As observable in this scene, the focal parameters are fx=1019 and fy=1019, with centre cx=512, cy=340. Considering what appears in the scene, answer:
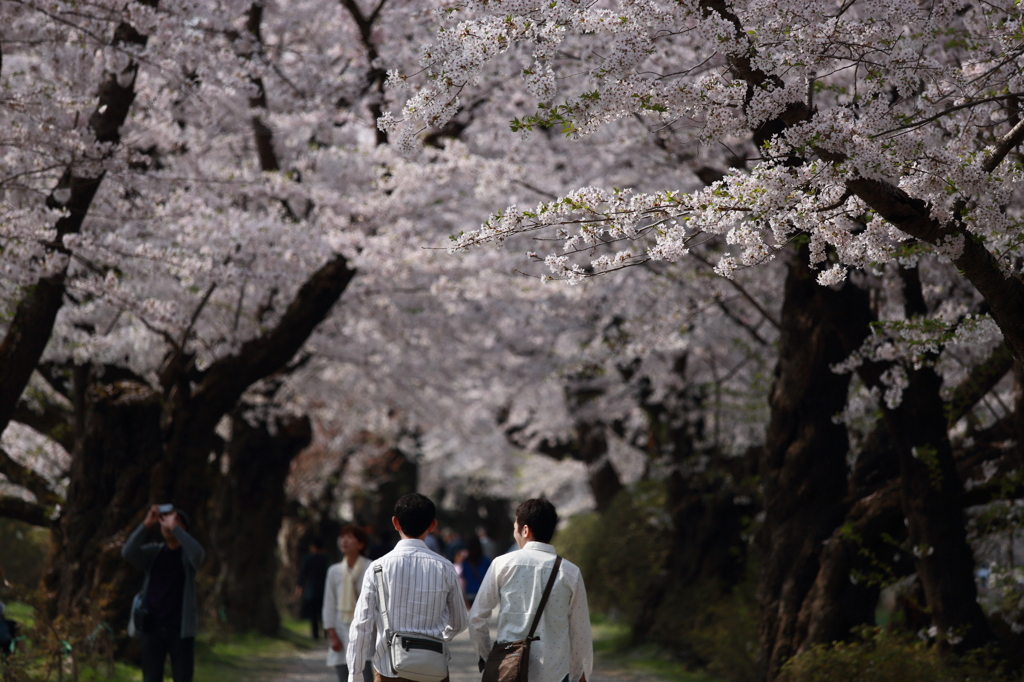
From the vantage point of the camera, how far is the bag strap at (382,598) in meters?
4.83

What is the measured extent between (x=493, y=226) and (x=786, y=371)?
16.3 ft

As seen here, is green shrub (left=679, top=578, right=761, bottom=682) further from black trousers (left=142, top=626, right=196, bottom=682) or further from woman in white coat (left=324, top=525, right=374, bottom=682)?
black trousers (left=142, top=626, right=196, bottom=682)

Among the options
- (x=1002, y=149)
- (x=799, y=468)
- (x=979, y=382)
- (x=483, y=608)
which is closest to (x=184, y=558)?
(x=483, y=608)

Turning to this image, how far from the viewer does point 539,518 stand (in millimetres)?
5008

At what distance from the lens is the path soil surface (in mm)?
12766

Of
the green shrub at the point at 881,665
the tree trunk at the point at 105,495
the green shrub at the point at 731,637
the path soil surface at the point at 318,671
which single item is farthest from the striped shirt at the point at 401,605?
the path soil surface at the point at 318,671

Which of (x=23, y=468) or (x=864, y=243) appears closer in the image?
(x=864, y=243)

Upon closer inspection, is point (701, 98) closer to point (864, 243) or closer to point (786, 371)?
point (864, 243)

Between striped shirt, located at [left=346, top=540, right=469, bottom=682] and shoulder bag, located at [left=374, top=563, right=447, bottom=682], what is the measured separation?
0.03 metres

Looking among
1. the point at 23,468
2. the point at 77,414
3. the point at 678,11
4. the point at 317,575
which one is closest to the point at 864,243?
the point at 678,11

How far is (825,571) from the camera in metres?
8.78

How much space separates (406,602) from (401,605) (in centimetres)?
3

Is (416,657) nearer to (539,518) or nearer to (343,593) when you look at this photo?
(539,518)

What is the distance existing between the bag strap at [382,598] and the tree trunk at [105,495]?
641 centimetres
